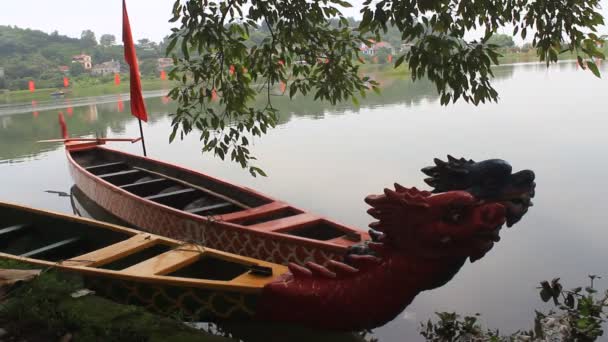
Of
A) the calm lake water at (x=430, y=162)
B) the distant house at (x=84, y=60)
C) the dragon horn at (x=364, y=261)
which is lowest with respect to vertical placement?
the calm lake water at (x=430, y=162)

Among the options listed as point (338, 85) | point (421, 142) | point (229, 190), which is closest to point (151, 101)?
point (421, 142)

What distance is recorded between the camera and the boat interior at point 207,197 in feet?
14.7

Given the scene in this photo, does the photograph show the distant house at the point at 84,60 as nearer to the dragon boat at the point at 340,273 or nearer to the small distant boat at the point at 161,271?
the small distant boat at the point at 161,271

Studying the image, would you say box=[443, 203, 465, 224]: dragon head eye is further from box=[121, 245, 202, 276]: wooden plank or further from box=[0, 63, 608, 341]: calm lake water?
box=[121, 245, 202, 276]: wooden plank

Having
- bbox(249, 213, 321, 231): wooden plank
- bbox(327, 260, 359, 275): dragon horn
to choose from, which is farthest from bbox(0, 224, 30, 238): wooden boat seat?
bbox(327, 260, 359, 275): dragon horn

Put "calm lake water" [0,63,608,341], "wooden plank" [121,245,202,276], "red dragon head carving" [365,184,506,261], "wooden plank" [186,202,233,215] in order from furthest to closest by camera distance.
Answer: "wooden plank" [186,202,233,215] → "calm lake water" [0,63,608,341] → "wooden plank" [121,245,202,276] → "red dragon head carving" [365,184,506,261]

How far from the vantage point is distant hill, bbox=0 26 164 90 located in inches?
1500

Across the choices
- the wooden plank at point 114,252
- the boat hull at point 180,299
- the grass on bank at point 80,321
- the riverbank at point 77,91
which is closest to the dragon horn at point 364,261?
the boat hull at point 180,299

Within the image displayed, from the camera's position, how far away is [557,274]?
4719mm

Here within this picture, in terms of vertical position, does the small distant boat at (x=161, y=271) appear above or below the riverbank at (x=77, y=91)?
below

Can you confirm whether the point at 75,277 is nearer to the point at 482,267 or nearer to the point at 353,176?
the point at 482,267

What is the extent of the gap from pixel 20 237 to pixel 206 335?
9.93 feet

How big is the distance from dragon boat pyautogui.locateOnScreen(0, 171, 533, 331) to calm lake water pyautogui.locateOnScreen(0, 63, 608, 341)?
44.0 inches

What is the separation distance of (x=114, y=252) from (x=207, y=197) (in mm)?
2428
